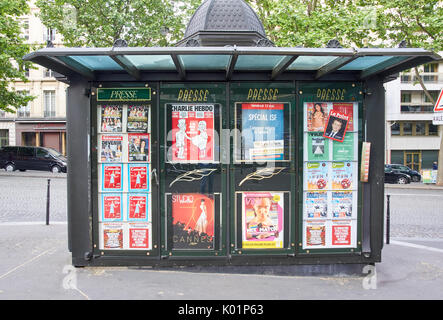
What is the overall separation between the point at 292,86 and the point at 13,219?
8.24 metres

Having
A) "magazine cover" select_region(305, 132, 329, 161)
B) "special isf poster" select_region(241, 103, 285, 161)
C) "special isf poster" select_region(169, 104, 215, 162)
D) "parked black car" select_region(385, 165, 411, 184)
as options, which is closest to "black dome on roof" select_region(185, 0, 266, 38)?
"special isf poster" select_region(241, 103, 285, 161)

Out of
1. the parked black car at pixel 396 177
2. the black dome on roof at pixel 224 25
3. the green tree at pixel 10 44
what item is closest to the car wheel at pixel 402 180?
the parked black car at pixel 396 177

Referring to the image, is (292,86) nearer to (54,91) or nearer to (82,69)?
(82,69)

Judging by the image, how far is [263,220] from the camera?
18.4 feet

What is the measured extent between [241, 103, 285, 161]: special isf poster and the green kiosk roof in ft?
1.59

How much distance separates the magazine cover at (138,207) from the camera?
5.61m

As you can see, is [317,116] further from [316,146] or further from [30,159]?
[30,159]

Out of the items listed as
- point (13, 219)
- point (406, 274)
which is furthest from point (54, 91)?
point (406, 274)

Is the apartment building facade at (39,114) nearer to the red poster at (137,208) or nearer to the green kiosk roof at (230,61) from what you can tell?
the red poster at (137,208)

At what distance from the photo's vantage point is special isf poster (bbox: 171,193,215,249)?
557 centimetres

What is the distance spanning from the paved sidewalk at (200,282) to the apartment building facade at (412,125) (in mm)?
38484

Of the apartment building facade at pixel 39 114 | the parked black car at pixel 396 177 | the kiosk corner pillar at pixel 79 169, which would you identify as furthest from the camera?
the apartment building facade at pixel 39 114

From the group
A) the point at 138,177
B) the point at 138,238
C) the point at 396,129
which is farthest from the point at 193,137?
the point at 396,129

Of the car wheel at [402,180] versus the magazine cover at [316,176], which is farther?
the car wheel at [402,180]
